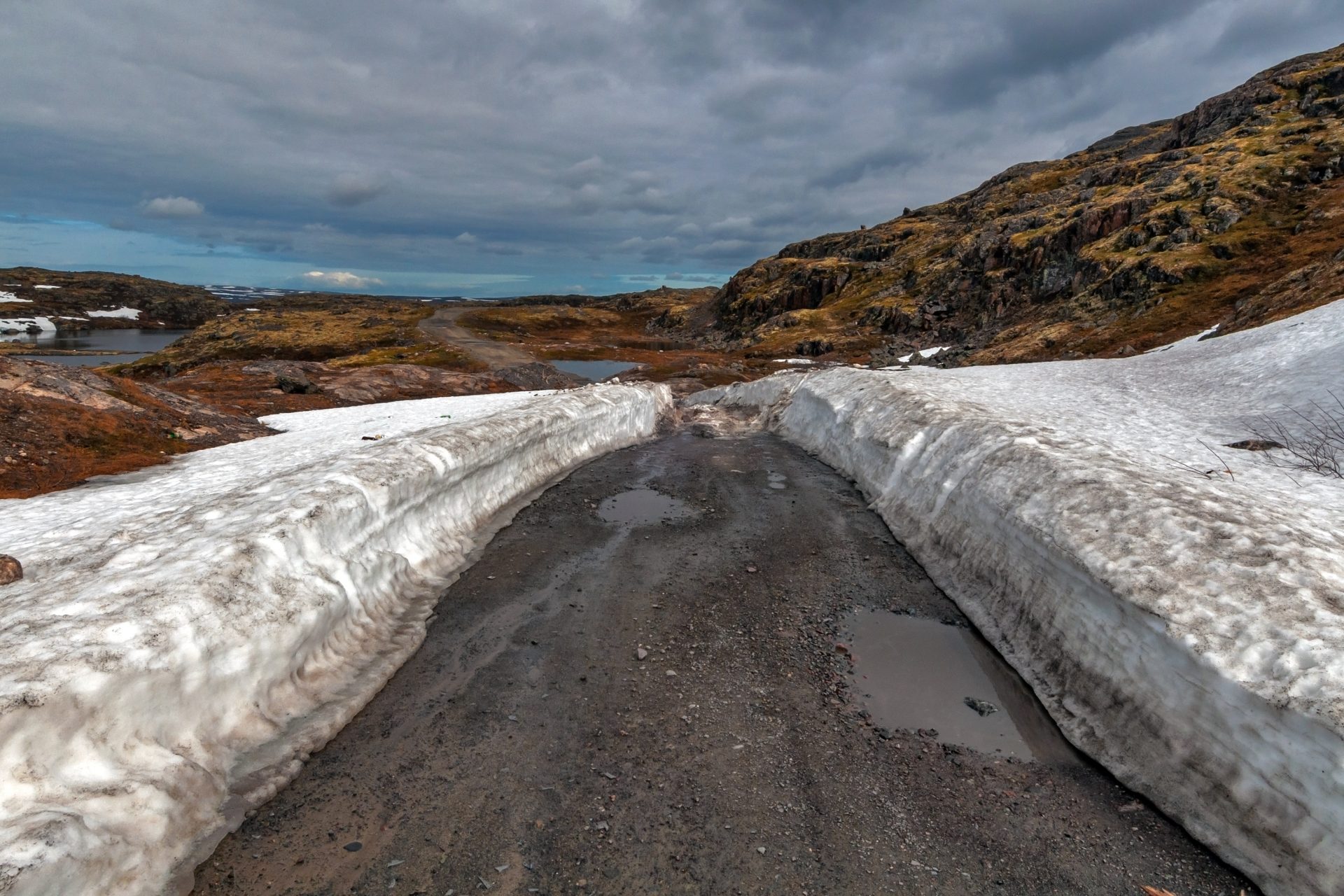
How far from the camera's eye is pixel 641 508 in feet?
55.1

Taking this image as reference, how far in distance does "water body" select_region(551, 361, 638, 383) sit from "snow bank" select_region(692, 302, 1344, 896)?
59.2 metres

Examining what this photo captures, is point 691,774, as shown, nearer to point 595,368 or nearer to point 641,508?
point 641,508

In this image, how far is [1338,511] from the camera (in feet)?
32.6

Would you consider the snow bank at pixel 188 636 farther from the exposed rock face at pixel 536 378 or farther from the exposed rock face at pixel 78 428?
the exposed rock face at pixel 536 378

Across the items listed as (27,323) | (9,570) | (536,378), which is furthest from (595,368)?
(27,323)

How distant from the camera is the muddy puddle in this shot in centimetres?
770

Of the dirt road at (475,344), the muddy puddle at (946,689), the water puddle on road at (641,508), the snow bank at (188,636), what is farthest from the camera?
the dirt road at (475,344)

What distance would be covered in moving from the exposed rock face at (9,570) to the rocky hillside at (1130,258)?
49.8 metres

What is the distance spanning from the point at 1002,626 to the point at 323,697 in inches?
417

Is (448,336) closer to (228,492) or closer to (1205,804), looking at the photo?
(228,492)

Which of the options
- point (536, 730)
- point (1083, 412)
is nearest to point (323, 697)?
point (536, 730)

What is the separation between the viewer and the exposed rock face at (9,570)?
27.0 ft

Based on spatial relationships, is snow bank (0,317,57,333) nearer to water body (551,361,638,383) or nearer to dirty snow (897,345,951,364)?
water body (551,361,638,383)

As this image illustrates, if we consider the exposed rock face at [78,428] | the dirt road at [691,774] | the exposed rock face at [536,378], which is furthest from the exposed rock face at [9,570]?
the exposed rock face at [536,378]
